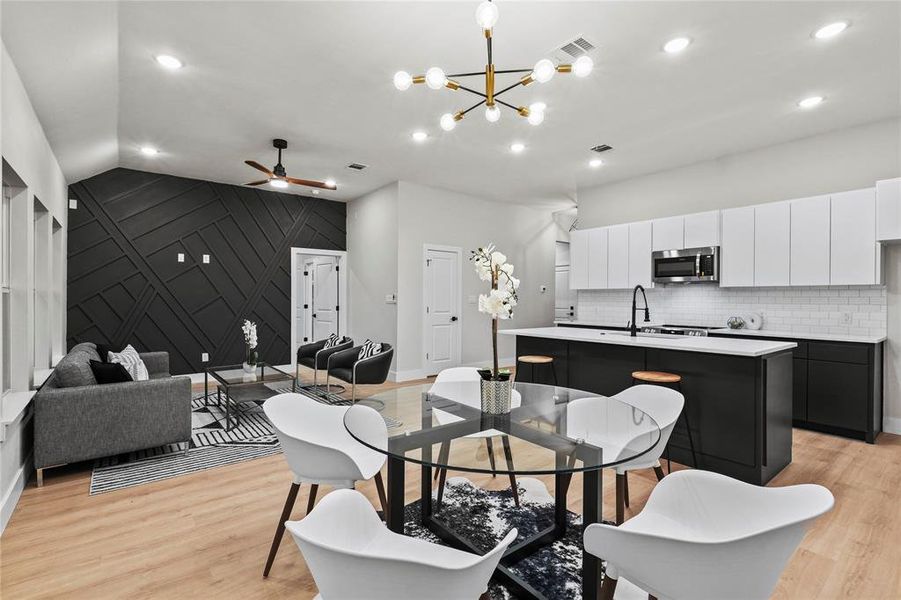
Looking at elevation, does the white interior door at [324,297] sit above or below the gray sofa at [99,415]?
above

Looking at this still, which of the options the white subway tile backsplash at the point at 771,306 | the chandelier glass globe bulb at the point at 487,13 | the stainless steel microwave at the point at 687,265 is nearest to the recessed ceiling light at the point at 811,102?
the stainless steel microwave at the point at 687,265

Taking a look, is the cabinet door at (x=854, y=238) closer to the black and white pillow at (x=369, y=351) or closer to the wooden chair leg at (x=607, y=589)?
the wooden chair leg at (x=607, y=589)

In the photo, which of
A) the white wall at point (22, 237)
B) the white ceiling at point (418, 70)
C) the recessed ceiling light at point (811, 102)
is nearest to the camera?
the white wall at point (22, 237)

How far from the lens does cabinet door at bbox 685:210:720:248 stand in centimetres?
503

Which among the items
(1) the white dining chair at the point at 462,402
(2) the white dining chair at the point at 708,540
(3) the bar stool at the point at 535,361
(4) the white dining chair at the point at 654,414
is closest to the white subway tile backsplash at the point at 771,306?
(3) the bar stool at the point at 535,361

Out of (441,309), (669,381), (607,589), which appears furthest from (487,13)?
(441,309)

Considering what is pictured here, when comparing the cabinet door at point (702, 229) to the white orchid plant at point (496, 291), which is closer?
the white orchid plant at point (496, 291)

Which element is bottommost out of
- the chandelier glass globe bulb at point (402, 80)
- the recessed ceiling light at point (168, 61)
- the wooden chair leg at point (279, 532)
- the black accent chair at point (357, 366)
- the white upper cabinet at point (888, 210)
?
the wooden chair leg at point (279, 532)

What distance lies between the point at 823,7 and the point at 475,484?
353cm

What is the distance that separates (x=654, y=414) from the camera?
2385 mm

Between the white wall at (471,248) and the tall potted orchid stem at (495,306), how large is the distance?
4.50 meters

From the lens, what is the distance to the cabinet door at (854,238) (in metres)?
3.99

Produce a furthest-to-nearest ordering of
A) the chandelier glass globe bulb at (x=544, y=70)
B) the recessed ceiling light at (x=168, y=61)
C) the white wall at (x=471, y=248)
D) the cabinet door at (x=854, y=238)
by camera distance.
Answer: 1. the white wall at (x=471, y=248)
2. the cabinet door at (x=854, y=238)
3. the recessed ceiling light at (x=168, y=61)
4. the chandelier glass globe bulb at (x=544, y=70)

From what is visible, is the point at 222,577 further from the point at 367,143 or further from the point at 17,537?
the point at 367,143
